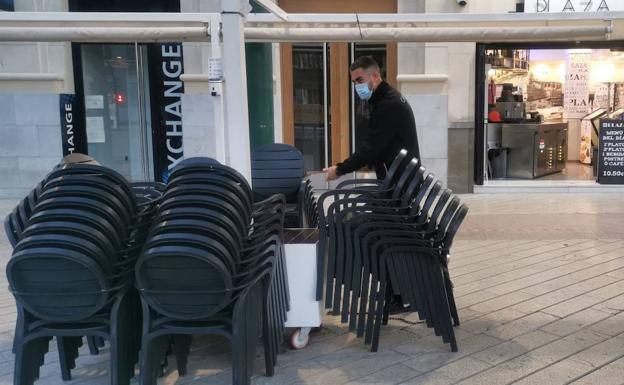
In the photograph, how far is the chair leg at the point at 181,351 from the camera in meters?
3.23

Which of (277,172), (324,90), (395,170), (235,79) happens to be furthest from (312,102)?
(395,170)

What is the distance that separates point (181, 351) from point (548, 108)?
972 centimetres

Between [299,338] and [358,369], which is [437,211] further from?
[299,338]

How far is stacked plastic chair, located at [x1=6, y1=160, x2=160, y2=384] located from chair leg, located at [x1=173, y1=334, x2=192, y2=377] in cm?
21

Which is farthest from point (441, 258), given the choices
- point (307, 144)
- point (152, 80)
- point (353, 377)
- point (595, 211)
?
point (152, 80)

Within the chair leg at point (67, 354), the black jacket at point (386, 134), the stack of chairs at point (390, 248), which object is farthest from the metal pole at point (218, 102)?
the chair leg at point (67, 354)

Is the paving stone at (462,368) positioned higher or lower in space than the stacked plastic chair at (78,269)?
lower

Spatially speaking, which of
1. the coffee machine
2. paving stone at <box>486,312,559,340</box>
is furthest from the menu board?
paving stone at <box>486,312,559,340</box>

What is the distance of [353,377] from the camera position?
10.8ft

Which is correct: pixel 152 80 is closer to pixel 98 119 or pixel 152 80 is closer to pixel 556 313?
pixel 98 119

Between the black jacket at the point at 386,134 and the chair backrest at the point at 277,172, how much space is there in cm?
94

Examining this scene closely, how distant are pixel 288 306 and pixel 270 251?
2.17 ft

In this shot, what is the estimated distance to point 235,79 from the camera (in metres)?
3.63

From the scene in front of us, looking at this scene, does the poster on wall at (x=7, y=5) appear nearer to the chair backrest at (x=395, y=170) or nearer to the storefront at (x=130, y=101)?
the storefront at (x=130, y=101)
